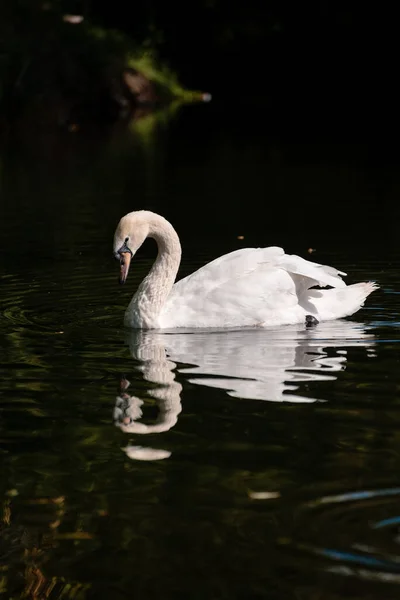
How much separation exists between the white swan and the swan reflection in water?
12cm

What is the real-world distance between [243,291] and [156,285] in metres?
0.74

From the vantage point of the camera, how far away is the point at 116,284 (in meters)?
13.6

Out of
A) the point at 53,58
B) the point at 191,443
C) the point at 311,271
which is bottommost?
the point at 191,443

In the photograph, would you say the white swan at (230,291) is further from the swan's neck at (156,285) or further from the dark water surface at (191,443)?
the dark water surface at (191,443)

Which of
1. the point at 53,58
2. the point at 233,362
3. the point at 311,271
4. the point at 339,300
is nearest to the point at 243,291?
the point at 311,271

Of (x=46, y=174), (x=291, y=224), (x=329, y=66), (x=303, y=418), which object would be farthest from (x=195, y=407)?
(x=329, y=66)

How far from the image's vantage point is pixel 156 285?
11312 millimetres

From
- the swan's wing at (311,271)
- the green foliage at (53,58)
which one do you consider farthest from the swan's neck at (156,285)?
the green foliage at (53,58)

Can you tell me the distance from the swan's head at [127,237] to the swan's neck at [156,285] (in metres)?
0.20

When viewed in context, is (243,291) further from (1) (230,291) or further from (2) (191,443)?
(2) (191,443)

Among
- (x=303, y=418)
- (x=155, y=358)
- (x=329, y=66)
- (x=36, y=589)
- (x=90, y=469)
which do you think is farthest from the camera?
(x=329, y=66)

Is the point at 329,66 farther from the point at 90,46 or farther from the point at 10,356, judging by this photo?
the point at 10,356

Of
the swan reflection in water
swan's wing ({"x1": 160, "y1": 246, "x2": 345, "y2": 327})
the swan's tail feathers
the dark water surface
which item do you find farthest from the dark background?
the swan reflection in water

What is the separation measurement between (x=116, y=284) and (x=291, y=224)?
5569mm
